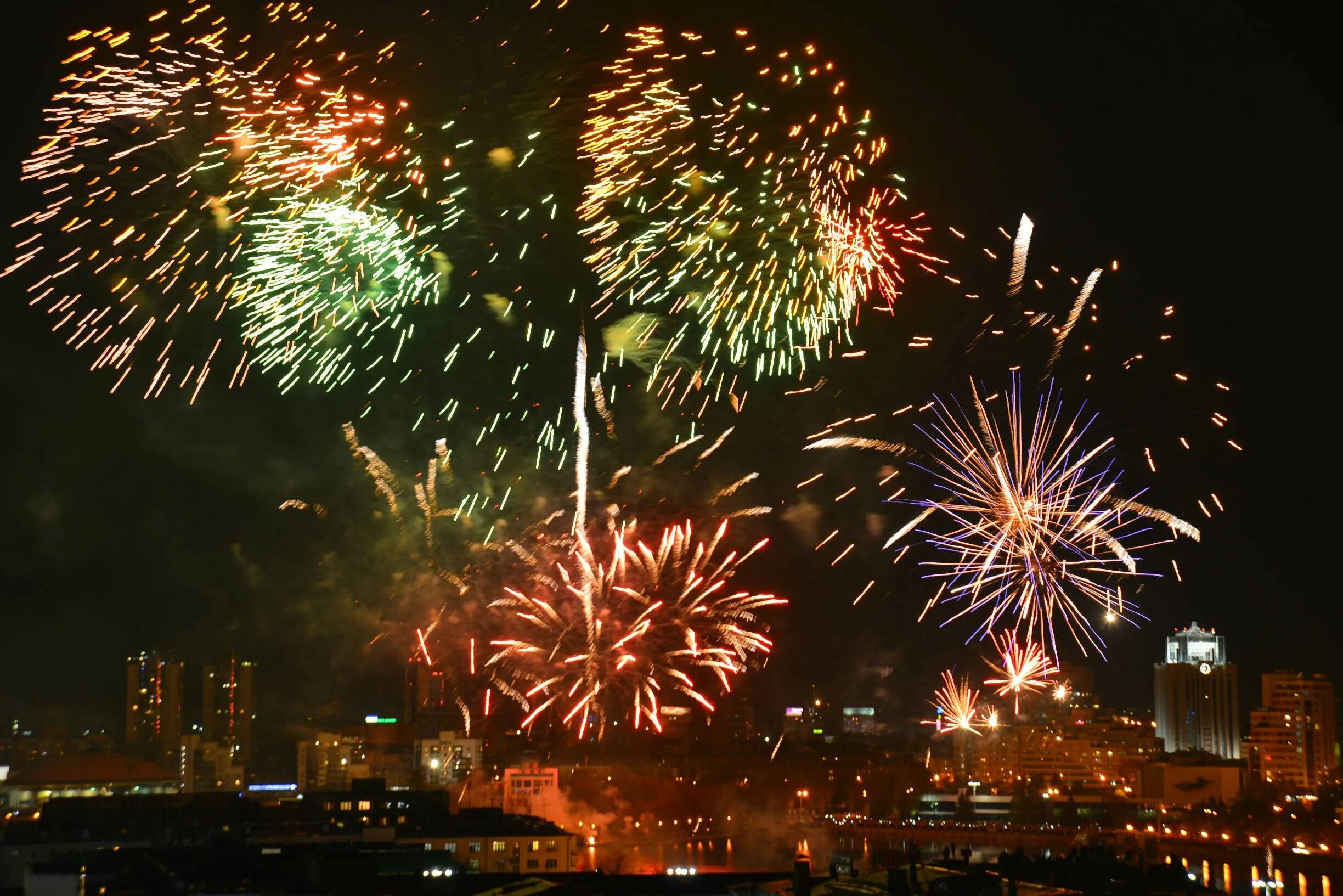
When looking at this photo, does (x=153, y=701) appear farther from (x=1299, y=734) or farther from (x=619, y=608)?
Result: (x=1299, y=734)

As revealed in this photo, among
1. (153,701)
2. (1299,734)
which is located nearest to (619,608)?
(153,701)

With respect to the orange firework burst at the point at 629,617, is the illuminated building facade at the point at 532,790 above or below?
below

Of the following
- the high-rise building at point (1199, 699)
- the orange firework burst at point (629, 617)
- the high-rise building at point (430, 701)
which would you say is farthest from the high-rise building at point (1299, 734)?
the orange firework burst at point (629, 617)

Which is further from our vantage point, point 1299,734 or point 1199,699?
point 1199,699

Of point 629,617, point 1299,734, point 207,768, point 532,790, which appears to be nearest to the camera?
point 629,617

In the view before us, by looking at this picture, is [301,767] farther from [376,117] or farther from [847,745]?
[376,117]

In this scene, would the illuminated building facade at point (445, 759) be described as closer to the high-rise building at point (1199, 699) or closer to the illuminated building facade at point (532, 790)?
the illuminated building facade at point (532, 790)

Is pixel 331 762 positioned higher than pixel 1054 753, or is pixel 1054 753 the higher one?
pixel 331 762
